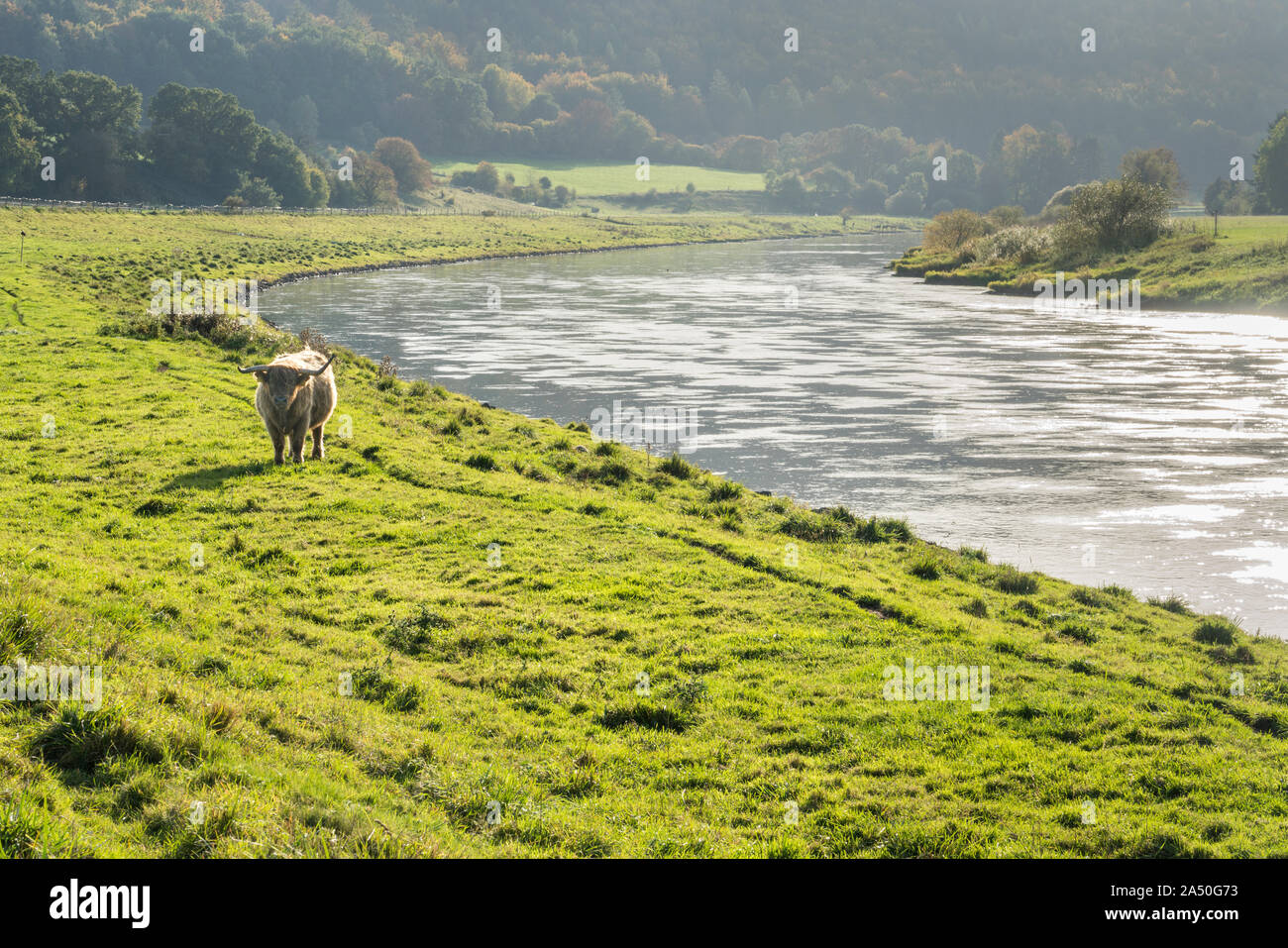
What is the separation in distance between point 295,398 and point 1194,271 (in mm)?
76559

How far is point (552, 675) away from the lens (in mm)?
11844

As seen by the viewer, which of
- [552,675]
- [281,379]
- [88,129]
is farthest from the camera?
[88,129]

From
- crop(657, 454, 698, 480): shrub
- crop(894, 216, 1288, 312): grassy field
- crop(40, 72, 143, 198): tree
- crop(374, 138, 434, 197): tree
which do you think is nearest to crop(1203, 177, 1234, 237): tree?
crop(894, 216, 1288, 312): grassy field

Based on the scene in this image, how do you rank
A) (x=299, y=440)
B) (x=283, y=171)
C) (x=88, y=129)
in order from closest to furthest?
(x=299, y=440) < (x=88, y=129) < (x=283, y=171)

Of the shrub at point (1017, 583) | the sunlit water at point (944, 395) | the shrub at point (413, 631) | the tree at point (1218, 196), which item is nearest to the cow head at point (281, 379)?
the shrub at point (413, 631)

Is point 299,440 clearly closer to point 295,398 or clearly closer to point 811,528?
point 295,398

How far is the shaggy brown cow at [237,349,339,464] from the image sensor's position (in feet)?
62.4

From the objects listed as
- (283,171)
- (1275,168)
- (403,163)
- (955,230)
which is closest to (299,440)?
(955,230)

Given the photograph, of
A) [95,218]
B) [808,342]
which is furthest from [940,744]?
[95,218]

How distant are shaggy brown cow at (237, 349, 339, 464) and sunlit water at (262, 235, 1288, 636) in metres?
10.4

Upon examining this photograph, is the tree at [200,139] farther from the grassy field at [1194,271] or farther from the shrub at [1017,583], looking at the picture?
the shrub at [1017,583]

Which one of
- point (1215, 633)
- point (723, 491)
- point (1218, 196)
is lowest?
point (1215, 633)

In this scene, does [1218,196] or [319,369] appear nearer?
[319,369]
